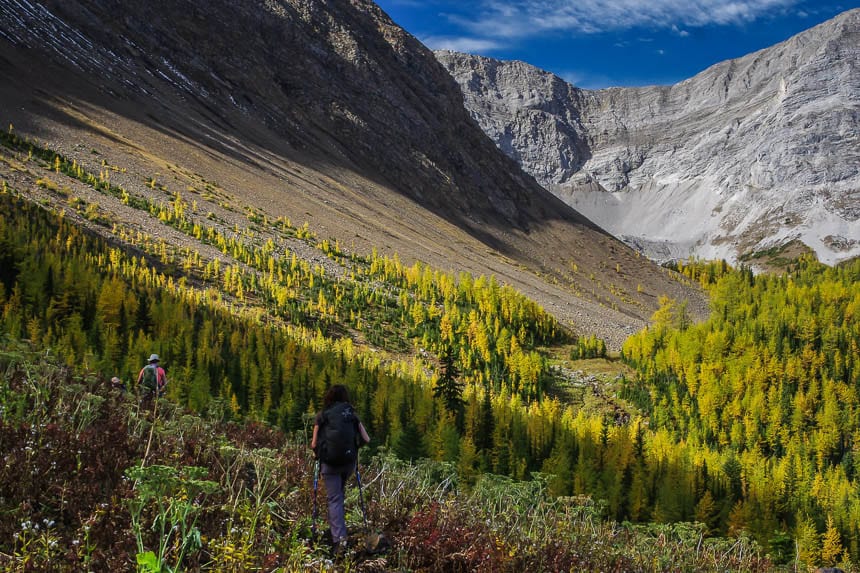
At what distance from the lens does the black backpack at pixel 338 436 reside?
8.23 m

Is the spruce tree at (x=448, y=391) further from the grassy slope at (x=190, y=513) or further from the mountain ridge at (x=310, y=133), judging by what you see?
the grassy slope at (x=190, y=513)

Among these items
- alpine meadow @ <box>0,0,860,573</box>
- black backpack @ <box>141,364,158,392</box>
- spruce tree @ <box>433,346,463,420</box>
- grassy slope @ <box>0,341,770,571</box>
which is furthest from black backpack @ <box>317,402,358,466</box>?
spruce tree @ <box>433,346,463,420</box>

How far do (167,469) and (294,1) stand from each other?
16372 cm

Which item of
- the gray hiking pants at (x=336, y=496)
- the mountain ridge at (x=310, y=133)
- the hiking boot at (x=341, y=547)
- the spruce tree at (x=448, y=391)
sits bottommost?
the spruce tree at (x=448, y=391)

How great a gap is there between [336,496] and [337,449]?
1.94 feet

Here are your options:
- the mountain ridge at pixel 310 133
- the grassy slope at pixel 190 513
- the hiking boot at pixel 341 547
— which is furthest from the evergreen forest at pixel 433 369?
the mountain ridge at pixel 310 133

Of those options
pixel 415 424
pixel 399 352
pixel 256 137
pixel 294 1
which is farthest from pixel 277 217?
pixel 294 1

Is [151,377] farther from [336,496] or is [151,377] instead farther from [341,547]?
[341,547]

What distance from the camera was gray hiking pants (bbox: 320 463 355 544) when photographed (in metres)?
7.81

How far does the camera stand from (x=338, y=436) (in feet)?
27.3

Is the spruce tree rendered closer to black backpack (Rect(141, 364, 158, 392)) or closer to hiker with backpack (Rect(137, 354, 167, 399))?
hiker with backpack (Rect(137, 354, 167, 399))

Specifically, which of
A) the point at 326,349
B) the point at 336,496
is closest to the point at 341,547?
the point at 336,496

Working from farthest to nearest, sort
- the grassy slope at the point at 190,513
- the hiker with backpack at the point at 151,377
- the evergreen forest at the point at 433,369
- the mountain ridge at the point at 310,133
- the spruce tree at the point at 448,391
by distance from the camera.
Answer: the mountain ridge at the point at 310,133 → the spruce tree at the point at 448,391 → the evergreen forest at the point at 433,369 → the hiker with backpack at the point at 151,377 → the grassy slope at the point at 190,513

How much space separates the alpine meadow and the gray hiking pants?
241mm
